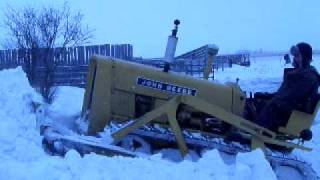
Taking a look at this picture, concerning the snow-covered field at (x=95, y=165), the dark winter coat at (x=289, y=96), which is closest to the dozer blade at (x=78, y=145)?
the snow-covered field at (x=95, y=165)

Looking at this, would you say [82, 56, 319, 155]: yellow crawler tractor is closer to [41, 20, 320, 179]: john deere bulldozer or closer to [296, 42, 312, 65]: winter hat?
[41, 20, 320, 179]: john deere bulldozer

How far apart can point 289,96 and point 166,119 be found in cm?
162

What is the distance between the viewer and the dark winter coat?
Answer: 8.42 metres

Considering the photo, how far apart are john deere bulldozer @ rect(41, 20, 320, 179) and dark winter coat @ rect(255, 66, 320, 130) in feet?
0.42

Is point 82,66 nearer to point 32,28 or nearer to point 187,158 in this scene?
point 32,28

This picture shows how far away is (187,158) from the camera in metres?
8.12

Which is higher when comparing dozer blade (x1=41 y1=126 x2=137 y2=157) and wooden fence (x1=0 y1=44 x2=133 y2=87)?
wooden fence (x1=0 y1=44 x2=133 y2=87)

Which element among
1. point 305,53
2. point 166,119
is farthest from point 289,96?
point 166,119

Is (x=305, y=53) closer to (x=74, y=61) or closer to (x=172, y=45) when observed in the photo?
(x=172, y=45)

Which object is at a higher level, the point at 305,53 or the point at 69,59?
the point at 305,53

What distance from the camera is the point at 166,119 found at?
27.8 feet

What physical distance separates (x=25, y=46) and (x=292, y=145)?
359 inches

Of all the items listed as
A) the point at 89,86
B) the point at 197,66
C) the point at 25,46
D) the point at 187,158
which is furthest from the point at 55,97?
the point at 197,66

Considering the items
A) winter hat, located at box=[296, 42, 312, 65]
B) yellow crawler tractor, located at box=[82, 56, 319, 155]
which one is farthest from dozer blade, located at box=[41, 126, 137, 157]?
winter hat, located at box=[296, 42, 312, 65]
